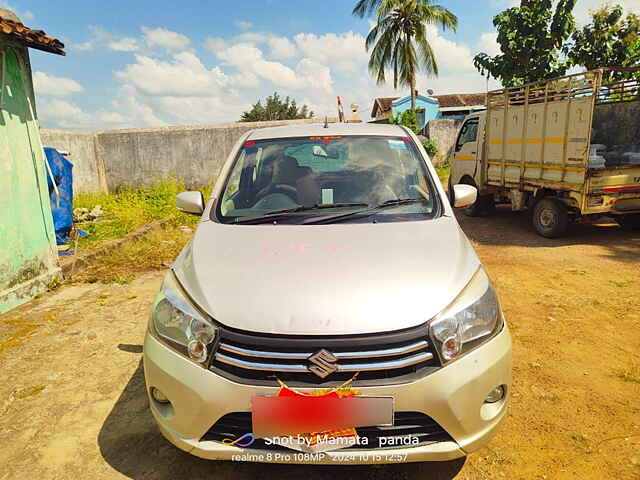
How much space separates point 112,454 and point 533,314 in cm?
339

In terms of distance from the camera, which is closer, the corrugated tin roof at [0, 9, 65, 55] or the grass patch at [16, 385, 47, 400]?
the grass patch at [16, 385, 47, 400]

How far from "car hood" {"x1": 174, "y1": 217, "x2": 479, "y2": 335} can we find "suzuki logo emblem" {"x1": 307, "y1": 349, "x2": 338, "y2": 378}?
0.28ft

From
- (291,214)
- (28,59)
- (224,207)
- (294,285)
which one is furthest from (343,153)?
(28,59)

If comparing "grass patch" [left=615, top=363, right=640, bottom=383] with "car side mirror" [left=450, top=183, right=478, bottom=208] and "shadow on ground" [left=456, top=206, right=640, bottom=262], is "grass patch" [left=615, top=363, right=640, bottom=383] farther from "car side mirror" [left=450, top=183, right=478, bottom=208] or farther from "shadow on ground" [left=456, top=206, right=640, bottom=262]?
"shadow on ground" [left=456, top=206, right=640, bottom=262]

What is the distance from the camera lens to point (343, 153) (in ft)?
9.70

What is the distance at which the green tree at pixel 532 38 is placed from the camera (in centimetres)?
1118

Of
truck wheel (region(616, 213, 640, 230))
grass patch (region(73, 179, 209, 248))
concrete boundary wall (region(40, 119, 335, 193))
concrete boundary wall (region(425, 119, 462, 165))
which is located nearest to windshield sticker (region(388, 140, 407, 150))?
grass patch (region(73, 179, 209, 248))

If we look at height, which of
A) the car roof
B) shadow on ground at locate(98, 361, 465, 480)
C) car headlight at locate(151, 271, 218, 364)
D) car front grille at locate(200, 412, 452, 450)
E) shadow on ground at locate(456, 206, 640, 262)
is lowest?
shadow on ground at locate(456, 206, 640, 262)

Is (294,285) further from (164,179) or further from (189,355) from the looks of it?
(164,179)

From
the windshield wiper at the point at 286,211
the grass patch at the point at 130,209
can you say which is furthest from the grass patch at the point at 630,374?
the grass patch at the point at 130,209

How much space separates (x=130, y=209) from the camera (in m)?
8.94

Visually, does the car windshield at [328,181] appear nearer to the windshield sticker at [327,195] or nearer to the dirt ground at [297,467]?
the windshield sticker at [327,195]

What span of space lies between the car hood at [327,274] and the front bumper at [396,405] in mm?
220

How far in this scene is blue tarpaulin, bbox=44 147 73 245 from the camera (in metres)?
6.61
